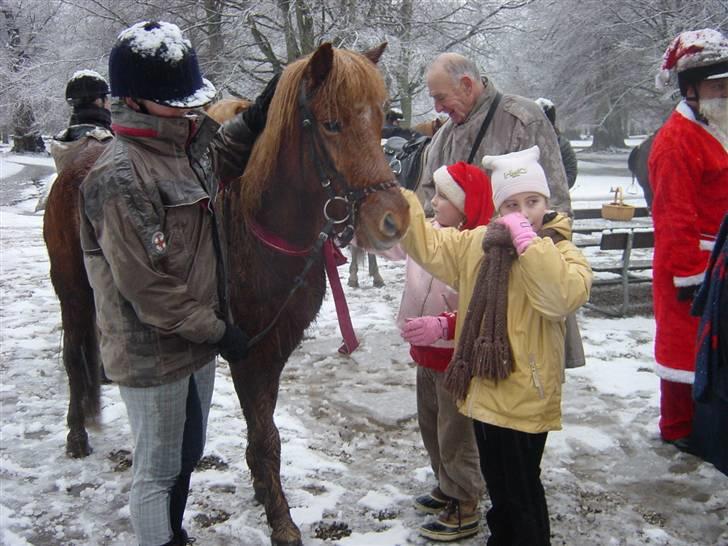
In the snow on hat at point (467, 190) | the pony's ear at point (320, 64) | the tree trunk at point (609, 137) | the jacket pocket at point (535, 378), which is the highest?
the tree trunk at point (609, 137)

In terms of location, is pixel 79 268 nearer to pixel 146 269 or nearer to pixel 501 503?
pixel 146 269

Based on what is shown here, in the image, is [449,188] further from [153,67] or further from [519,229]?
[153,67]

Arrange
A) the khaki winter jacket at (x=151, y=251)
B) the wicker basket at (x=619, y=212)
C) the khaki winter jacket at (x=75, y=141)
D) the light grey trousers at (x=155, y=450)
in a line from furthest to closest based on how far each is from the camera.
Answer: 1. the wicker basket at (x=619, y=212)
2. the khaki winter jacket at (x=75, y=141)
3. the light grey trousers at (x=155, y=450)
4. the khaki winter jacket at (x=151, y=251)

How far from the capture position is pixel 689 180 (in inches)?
127

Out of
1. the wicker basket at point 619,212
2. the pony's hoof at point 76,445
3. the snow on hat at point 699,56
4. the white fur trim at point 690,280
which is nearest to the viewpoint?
the snow on hat at point 699,56

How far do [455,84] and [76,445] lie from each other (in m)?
2.84

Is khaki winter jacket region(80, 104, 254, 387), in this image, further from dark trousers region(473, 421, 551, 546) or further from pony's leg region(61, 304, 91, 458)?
pony's leg region(61, 304, 91, 458)

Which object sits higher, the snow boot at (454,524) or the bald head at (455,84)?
the bald head at (455,84)

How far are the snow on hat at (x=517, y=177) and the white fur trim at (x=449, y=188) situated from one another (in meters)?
0.24

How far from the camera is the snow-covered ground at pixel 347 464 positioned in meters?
2.82

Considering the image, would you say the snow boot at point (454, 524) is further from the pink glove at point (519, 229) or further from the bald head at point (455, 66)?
the bald head at point (455, 66)

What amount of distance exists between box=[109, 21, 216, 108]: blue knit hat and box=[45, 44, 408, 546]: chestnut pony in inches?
17.9

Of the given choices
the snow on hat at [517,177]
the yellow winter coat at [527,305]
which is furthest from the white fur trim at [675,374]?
the snow on hat at [517,177]

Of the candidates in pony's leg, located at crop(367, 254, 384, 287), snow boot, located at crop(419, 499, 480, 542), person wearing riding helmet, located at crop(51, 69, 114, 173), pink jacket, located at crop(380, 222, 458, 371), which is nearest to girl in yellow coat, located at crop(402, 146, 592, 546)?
pink jacket, located at crop(380, 222, 458, 371)
